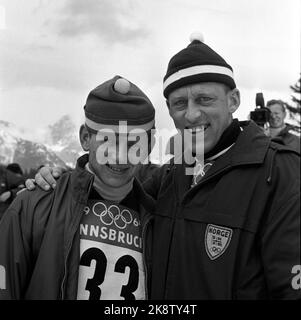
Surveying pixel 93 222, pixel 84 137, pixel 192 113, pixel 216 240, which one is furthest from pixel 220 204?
pixel 84 137

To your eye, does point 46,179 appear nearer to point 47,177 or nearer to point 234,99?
point 47,177

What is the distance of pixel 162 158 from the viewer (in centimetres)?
219

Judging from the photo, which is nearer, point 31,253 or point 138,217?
point 31,253

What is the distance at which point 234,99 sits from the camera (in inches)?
69.4

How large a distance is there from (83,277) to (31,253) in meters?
0.21

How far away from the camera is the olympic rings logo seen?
1.63 metres

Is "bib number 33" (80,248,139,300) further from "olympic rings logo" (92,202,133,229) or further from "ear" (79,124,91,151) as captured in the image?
"ear" (79,124,91,151)

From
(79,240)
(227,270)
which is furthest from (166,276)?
(79,240)

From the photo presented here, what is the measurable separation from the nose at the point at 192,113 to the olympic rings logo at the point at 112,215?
469mm

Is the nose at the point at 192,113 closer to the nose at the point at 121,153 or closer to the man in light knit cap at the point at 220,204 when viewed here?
the man in light knit cap at the point at 220,204

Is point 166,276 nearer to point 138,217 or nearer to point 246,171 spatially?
point 138,217

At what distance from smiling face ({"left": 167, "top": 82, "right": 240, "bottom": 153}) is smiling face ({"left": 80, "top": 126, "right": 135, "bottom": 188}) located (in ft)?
0.83

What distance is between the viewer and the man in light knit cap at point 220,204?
1396mm

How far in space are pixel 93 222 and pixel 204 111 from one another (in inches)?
25.1
